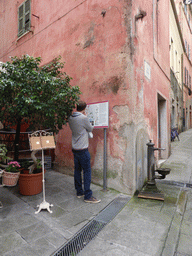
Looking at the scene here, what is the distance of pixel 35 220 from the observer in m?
2.47

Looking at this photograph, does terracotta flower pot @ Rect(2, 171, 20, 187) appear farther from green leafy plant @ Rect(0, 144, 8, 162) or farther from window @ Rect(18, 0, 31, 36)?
window @ Rect(18, 0, 31, 36)

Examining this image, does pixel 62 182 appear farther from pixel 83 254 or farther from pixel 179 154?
pixel 179 154

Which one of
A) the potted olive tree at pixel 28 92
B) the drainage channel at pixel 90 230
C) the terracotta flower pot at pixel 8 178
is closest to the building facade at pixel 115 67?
the drainage channel at pixel 90 230

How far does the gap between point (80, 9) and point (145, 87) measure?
2.69 meters

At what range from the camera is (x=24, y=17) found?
7070 millimetres

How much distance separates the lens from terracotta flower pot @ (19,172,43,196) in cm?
322

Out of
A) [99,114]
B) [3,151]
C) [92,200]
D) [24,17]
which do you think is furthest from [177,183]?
[24,17]

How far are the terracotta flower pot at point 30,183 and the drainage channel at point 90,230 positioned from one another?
4.45ft

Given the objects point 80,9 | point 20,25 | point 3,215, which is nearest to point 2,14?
point 20,25

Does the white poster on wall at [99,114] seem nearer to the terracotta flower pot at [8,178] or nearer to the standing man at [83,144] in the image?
the standing man at [83,144]

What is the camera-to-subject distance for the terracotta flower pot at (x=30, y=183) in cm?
322

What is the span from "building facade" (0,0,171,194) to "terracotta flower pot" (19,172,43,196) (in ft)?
4.20

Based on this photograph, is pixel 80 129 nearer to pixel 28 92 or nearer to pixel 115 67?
Result: pixel 28 92

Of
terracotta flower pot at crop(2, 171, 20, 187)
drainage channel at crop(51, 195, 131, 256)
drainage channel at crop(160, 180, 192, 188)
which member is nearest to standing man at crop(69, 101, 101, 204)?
drainage channel at crop(51, 195, 131, 256)
